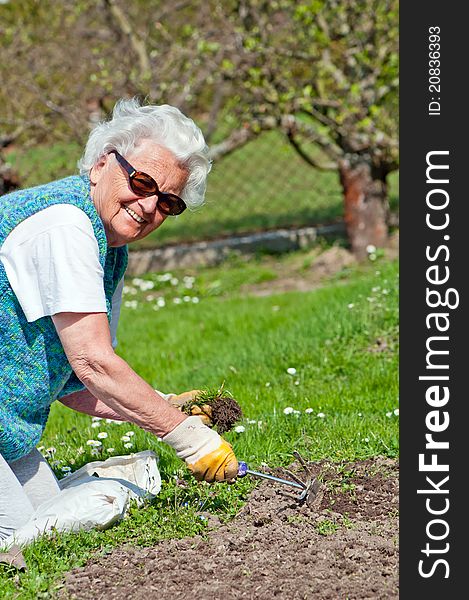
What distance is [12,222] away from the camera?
289 cm

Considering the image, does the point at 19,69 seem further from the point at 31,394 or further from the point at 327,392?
the point at 31,394

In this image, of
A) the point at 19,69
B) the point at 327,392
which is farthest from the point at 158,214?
the point at 19,69

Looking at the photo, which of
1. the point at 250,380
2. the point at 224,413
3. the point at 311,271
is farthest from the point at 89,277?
the point at 311,271

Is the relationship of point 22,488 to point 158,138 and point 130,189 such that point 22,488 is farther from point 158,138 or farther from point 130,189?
point 158,138

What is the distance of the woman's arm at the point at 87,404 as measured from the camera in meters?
3.50

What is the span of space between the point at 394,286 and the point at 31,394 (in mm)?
3262

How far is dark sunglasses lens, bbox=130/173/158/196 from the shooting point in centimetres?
290

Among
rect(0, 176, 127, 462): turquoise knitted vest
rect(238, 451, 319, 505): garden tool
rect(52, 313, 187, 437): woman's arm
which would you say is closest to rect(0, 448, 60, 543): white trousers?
rect(0, 176, 127, 462): turquoise knitted vest

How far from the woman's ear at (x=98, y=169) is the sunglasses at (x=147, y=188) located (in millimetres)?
37

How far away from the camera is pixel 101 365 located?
2.78m

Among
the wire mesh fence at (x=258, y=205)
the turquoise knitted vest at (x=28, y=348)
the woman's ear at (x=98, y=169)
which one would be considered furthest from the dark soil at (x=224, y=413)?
the wire mesh fence at (x=258, y=205)

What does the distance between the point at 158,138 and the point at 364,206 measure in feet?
15.5

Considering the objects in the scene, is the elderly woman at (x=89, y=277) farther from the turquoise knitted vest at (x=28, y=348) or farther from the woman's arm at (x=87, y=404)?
the woman's arm at (x=87, y=404)

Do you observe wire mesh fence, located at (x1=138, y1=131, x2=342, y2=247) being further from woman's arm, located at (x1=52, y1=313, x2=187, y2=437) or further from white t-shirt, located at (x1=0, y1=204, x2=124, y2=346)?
woman's arm, located at (x1=52, y1=313, x2=187, y2=437)
